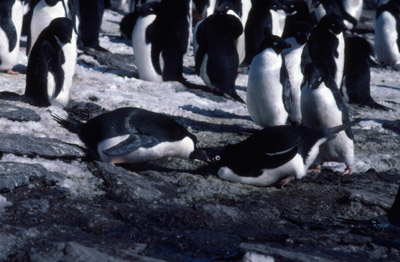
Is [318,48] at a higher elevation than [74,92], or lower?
higher

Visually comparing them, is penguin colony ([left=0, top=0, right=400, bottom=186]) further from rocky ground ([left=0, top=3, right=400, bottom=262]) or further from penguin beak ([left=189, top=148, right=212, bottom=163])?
rocky ground ([left=0, top=3, right=400, bottom=262])

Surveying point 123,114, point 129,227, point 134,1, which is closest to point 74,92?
point 123,114

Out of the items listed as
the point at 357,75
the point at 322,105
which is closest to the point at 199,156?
the point at 322,105

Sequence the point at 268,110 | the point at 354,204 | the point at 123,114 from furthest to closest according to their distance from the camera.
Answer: the point at 268,110 → the point at 123,114 → the point at 354,204

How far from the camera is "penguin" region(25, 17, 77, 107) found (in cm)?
593

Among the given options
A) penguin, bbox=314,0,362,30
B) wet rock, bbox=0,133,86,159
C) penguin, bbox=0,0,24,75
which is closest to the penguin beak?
wet rock, bbox=0,133,86,159

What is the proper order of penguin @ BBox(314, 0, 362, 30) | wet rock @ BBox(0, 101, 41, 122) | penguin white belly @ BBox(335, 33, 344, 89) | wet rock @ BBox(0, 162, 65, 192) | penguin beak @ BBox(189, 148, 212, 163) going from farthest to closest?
1. penguin @ BBox(314, 0, 362, 30)
2. penguin white belly @ BBox(335, 33, 344, 89)
3. wet rock @ BBox(0, 101, 41, 122)
4. penguin beak @ BBox(189, 148, 212, 163)
5. wet rock @ BBox(0, 162, 65, 192)

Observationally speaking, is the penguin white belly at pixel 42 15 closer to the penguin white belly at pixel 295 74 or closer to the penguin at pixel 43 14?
the penguin at pixel 43 14

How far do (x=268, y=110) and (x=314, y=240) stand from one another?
105 inches

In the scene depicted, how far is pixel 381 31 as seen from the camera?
1118cm

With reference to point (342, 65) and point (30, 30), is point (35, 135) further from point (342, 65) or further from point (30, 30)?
point (342, 65)

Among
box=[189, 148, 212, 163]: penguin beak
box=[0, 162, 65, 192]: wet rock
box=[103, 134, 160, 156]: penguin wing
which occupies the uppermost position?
box=[103, 134, 160, 156]: penguin wing

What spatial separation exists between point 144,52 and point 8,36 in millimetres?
1543

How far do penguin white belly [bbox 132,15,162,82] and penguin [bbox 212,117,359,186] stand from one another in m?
3.25
